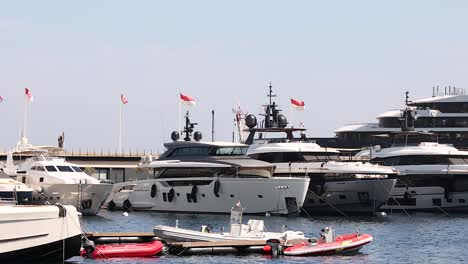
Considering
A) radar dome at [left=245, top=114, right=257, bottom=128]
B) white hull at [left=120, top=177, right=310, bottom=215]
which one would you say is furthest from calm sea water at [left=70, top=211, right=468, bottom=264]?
radar dome at [left=245, top=114, right=257, bottom=128]

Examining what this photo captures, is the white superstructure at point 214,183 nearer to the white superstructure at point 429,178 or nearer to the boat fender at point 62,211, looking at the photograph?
the white superstructure at point 429,178

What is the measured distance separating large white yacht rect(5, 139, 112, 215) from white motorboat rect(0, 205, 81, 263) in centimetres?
2892

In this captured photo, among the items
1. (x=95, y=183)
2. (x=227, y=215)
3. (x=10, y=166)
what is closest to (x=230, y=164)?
(x=227, y=215)

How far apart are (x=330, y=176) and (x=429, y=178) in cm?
924

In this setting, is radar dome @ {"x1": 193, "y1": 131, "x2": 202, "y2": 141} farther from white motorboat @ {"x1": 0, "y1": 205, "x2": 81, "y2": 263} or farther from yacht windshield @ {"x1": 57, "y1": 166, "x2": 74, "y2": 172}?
white motorboat @ {"x1": 0, "y1": 205, "x2": 81, "y2": 263}

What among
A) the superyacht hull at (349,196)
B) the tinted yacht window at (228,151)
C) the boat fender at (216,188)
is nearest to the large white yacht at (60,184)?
the boat fender at (216,188)

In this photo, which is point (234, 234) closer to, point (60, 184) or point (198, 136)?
point (60, 184)

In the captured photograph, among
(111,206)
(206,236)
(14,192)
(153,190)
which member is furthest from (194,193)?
(206,236)

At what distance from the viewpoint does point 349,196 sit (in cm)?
7225

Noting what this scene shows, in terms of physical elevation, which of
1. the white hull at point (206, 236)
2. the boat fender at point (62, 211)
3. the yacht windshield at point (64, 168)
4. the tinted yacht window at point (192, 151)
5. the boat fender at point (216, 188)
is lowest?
the white hull at point (206, 236)

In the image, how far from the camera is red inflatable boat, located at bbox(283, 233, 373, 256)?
145 ft

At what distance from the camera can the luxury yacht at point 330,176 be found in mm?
71375

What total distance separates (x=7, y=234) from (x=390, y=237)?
87.9ft

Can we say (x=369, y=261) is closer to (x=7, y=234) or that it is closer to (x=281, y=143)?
(x=7, y=234)
